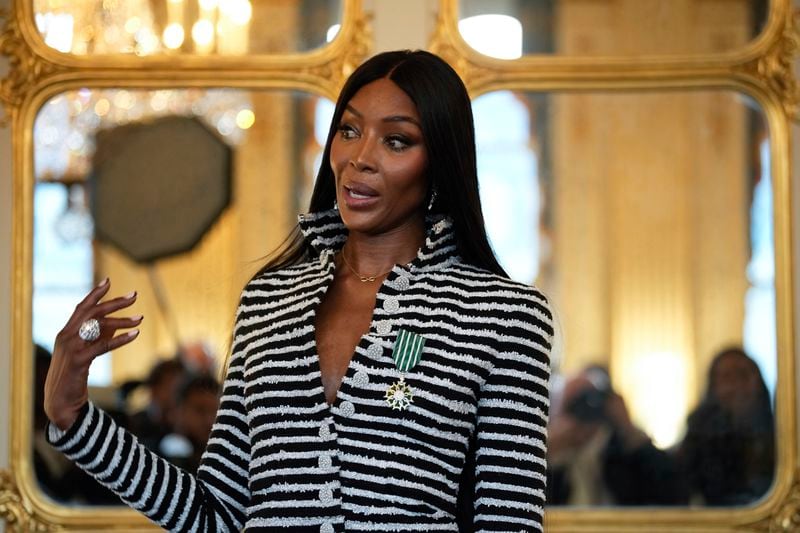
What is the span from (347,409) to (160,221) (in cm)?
273

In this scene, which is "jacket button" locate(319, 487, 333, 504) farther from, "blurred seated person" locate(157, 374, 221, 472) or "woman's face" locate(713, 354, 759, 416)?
"woman's face" locate(713, 354, 759, 416)

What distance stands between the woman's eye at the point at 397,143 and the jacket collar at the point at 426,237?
129 mm

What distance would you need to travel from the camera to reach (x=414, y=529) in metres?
1.77

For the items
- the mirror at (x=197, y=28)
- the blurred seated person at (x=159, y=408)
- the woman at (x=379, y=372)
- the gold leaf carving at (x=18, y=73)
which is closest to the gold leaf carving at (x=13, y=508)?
the blurred seated person at (x=159, y=408)

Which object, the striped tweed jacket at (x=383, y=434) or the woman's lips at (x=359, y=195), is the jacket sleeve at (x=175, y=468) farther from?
the woman's lips at (x=359, y=195)

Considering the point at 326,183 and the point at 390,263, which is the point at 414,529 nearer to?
the point at 390,263

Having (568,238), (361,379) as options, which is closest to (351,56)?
(568,238)

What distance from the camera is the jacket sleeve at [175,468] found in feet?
5.94

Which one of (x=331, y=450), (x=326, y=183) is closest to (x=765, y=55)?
(x=326, y=183)

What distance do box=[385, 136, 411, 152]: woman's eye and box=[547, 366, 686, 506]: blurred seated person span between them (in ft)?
8.05

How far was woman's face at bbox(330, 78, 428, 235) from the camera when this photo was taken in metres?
1.91

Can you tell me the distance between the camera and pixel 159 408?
171 inches

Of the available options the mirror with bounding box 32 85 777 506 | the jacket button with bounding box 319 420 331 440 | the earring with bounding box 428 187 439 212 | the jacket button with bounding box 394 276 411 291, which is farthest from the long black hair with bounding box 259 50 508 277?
the mirror with bounding box 32 85 777 506

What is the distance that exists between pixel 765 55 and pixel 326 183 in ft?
8.65
